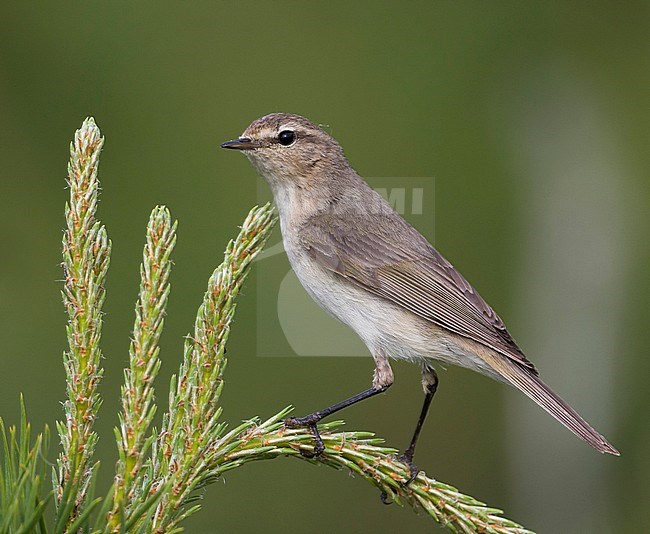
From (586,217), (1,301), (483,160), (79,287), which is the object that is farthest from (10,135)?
(586,217)

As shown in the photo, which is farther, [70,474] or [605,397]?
[605,397]

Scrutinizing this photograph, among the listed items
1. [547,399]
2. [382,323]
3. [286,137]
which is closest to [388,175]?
[286,137]

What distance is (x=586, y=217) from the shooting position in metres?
5.13

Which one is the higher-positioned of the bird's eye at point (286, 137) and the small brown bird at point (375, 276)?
the bird's eye at point (286, 137)

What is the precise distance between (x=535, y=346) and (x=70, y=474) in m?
3.67

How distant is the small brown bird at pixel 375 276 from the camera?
344cm

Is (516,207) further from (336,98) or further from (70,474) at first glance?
(70,474)

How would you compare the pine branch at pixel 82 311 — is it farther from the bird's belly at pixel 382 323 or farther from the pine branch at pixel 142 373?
the bird's belly at pixel 382 323

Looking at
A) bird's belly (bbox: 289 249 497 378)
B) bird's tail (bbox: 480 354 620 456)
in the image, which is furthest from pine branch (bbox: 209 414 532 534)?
bird's belly (bbox: 289 249 497 378)

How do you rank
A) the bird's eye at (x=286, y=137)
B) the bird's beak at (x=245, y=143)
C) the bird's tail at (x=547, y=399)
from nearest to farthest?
the bird's tail at (x=547, y=399)
the bird's beak at (x=245, y=143)
the bird's eye at (x=286, y=137)

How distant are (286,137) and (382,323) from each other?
0.93 m

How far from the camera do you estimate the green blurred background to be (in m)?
4.45

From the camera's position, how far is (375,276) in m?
3.56

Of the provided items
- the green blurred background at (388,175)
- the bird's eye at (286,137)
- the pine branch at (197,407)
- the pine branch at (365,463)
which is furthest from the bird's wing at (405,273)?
the pine branch at (197,407)
